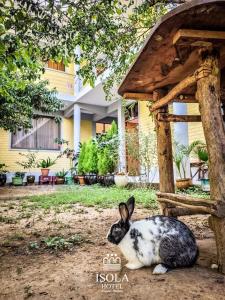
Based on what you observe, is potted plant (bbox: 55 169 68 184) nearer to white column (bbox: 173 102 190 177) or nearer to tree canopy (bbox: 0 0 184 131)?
white column (bbox: 173 102 190 177)

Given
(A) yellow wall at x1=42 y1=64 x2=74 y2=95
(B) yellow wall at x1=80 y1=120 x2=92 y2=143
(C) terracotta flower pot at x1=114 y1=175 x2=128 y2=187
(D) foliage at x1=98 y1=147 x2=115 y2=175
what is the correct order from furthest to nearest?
(B) yellow wall at x1=80 y1=120 x2=92 y2=143, (A) yellow wall at x1=42 y1=64 x2=74 y2=95, (D) foliage at x1=98 y1=147 x2=115 y2=175, (C) terracotta flower pot at x1=114 y1=175 x2=128 y2=187

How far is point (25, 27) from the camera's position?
299 cm

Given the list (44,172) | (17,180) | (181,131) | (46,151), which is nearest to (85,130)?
(46,151)

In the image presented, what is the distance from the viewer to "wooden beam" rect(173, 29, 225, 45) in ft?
7.09

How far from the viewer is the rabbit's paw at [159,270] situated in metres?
2.17

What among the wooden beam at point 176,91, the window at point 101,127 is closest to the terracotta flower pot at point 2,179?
the window at point 101,127

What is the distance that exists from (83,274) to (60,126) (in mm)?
A: 14352

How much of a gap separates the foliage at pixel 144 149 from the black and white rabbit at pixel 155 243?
21.7ft

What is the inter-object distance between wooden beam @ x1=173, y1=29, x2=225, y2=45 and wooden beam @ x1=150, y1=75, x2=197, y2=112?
374 millimetres

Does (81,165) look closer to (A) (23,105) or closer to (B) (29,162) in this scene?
(B) (29,162)

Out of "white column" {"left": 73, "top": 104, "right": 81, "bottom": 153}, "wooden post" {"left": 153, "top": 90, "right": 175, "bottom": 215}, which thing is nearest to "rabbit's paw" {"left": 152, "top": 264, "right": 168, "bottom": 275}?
"wooden post" {"left": 153, "top": 90, "right": 175, "bottom": 215}

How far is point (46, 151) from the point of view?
15117 mm

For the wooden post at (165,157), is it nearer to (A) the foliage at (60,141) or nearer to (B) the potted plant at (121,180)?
(B) the potted plant at (121,180)

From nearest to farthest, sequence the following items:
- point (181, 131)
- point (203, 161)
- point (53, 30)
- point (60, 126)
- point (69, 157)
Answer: point (53, 30), point (203, 161), point (181, 131), point (69, 157), point (60, 126)
